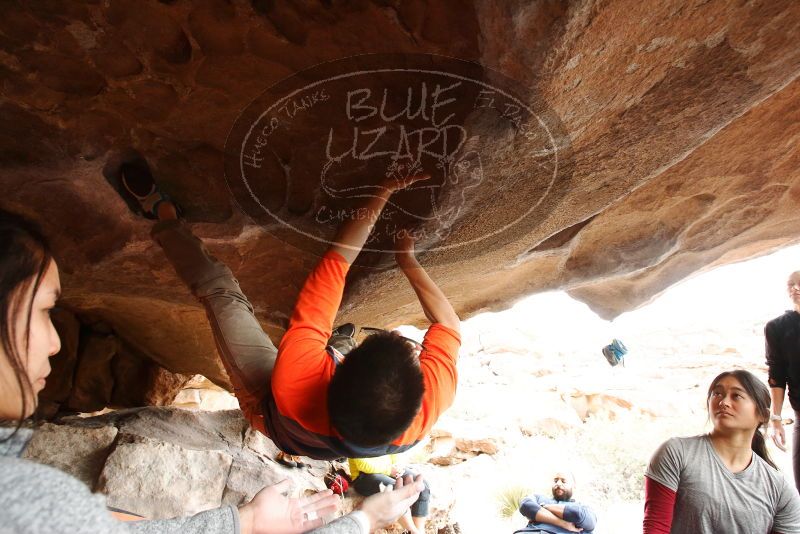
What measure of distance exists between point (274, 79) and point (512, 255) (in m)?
1.81

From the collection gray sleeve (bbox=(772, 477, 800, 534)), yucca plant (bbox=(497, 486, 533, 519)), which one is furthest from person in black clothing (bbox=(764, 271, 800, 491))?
yucca plant (bbox=(497, 486, 533, 519))

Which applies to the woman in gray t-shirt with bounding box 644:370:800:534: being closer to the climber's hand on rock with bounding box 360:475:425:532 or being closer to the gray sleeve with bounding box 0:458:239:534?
the climber's hand on rock with bounding box 360:475:425:532

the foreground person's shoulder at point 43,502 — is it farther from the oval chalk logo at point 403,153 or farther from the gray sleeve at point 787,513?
the gray sleeve at point 787,513

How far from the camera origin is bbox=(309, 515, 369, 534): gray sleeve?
1.32 metres

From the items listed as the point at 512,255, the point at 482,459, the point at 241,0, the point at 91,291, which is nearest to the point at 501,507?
the point at 482,459

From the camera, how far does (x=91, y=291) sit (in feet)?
10.9

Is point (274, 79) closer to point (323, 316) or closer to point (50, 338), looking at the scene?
point (323, 316)

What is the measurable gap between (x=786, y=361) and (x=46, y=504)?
3802 mm

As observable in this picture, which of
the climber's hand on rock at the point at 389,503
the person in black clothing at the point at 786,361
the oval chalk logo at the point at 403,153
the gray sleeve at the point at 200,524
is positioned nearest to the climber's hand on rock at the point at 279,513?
the gray sleeve at the point at 200,524

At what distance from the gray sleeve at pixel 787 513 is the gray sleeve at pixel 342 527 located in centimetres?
180

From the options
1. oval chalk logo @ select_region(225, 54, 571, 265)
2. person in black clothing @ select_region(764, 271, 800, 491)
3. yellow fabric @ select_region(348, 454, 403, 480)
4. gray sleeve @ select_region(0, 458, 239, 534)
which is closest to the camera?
gray sleeve @ select_region(0, 458, 239, 534)

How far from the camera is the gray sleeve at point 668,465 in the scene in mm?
1987

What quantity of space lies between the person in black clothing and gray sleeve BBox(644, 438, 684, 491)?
1.42m

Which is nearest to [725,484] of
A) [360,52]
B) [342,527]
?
[342,527]
